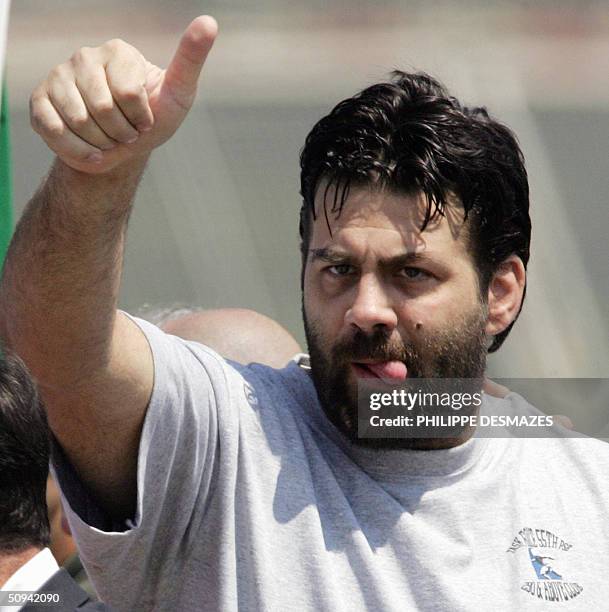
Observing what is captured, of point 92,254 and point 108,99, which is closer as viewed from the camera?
point 108,99

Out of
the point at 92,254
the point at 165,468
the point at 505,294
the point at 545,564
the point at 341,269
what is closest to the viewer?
the point at 92,254

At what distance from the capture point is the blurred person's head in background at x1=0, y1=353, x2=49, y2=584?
60.5 inches

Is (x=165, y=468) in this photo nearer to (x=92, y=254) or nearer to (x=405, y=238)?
(x=92, y=254)

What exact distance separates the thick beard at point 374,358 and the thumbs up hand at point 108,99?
550mm

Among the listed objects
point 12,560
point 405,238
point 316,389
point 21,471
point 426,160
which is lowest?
point 12,560

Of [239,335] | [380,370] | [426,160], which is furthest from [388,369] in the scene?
[239,335]

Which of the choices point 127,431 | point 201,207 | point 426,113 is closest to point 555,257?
point 201,207

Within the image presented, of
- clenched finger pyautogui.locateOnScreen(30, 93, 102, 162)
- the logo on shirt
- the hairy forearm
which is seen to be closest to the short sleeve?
the hairy forearm

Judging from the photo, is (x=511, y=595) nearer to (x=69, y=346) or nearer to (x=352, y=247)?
(x=352, y=247)

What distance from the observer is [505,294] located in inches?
91.0

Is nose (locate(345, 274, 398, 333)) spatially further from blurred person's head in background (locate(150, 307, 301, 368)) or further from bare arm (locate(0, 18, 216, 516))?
blurred person's head in background (locate(150, 307, 301, 368))

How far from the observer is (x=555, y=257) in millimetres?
7258

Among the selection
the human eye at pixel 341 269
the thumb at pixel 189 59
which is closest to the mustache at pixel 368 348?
the human eye at pixel 341 269

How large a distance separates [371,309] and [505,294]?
1.28 feet
